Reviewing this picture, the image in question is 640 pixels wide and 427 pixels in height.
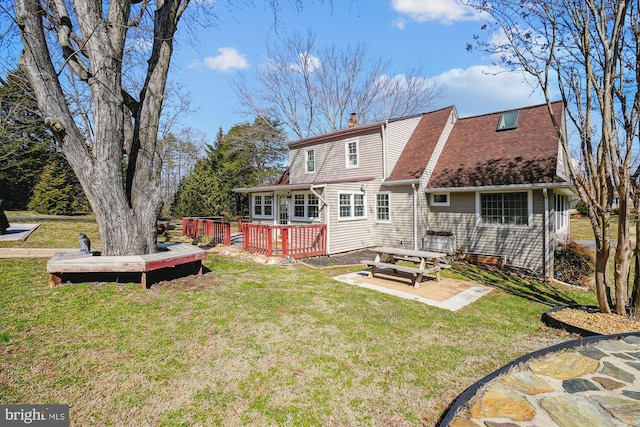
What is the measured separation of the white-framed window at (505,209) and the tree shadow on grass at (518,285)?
1762 millimetres

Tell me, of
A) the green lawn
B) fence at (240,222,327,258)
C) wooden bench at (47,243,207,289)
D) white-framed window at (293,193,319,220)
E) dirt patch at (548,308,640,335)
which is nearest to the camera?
dirt patch at (548,308,640,335)

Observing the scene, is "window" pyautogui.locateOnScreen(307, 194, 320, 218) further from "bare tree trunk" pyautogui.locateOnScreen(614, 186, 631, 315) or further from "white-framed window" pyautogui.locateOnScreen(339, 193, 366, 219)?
"bare tree trunk" pyautogui.locateOnScreen(614, 186, 631, 315)

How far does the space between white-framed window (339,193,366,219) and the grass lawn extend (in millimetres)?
5791

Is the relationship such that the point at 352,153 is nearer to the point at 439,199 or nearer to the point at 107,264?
the point at 439,199

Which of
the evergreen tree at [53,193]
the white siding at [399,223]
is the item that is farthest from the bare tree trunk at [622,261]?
the evergreen tree at [53,193]

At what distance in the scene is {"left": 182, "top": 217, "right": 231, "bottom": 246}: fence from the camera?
1322 cm

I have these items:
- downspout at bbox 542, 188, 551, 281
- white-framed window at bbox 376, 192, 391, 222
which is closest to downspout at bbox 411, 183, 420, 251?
white-framed window at bbox 376, 192, 391, 222

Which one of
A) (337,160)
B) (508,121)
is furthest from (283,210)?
(508,121)

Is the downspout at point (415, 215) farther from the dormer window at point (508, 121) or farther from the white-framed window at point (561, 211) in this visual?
the white-framed window at point (561, 211)

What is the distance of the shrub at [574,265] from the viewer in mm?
9211

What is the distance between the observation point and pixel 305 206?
12.9 meters

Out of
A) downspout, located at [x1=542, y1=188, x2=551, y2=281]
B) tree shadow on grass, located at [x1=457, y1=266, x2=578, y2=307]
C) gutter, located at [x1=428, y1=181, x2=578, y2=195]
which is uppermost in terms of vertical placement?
gutter, located at [x1=428, y1=181, x2=578, y2=195]

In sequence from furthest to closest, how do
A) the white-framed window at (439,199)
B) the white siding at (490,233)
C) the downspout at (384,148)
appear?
1. the downspout at (384,148)
2. the white-framed window at (439,199)
3. the white siding at (490,233)

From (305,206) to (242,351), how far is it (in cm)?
935
